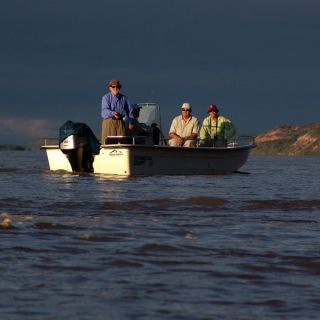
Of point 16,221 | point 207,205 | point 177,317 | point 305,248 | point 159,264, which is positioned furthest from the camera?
point 207,205

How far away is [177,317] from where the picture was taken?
17.0ft

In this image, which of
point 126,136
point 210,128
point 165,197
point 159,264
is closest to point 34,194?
point 165,197

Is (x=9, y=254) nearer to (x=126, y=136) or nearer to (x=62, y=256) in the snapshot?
(x=62, y=256)

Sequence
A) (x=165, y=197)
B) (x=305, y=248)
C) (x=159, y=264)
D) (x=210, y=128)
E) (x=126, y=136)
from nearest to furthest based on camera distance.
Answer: (x=159, y=264) → (x=305, y=248) → (x=165, y=197) → (x=126, y=136) → (x=210, y=128)

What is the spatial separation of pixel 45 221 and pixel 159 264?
3.07 m

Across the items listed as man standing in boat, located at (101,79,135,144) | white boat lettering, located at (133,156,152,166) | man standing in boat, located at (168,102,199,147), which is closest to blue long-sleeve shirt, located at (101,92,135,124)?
man standing in boat, located at (101,79,135,144)

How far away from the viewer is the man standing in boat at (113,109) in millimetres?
22188

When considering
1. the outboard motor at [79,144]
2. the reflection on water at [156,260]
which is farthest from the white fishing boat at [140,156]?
the reflection on water at [156,260]

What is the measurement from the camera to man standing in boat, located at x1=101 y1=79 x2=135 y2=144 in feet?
72.8

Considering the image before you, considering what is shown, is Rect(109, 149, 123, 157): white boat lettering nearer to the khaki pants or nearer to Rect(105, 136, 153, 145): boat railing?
Rect(105, 136, 153, 145): boat railing

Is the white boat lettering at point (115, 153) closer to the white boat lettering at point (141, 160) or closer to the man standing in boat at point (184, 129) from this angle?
the white boat lettering at point (141, 160)

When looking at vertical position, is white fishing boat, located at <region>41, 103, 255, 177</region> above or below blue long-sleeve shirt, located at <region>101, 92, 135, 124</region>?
below

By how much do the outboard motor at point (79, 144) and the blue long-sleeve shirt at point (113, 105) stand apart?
620 mm

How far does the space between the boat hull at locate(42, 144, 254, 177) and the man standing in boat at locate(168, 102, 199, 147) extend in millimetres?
626
